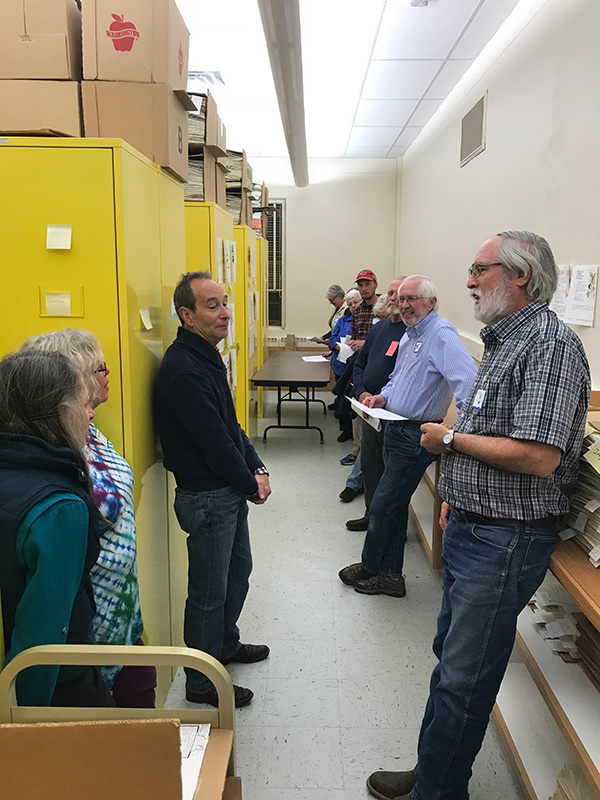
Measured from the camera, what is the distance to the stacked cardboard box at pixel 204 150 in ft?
9.84

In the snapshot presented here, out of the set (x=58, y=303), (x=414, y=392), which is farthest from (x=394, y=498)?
(x=58, y=303)

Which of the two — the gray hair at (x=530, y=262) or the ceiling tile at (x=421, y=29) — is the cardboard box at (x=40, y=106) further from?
the ceiling tile at (x=421, y=29)

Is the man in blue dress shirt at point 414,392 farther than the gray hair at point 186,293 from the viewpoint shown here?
Yes

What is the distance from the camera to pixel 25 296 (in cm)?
176

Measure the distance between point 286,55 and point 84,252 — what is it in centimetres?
197

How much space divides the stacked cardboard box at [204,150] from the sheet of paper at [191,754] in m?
2.70

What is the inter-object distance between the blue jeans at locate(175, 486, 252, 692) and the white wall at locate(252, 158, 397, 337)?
24.1ft

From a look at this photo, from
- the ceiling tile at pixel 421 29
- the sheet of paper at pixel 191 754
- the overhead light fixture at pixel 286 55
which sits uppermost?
the ceiling tile at pixel 421 29

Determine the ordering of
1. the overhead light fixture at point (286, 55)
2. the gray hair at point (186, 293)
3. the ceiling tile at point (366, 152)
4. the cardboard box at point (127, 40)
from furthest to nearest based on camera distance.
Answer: the ceiling tile at point (366, 152), the overhead light fixture at point (286, 55), the gray hair at point (186, 293), the cardboard box at point (127, 40)

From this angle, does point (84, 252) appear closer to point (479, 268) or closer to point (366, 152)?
point (479, 268)

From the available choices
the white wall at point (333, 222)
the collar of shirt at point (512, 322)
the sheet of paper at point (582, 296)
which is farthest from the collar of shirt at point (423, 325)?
the white wall at point (333, 222)

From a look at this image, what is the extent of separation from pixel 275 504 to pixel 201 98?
2.73 meters

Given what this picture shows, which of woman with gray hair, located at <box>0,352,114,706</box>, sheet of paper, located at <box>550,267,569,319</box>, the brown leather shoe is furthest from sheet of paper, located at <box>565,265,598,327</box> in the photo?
woman with gray hair, located at <box>0,352,114,706</box>

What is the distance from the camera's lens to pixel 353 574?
322cm
